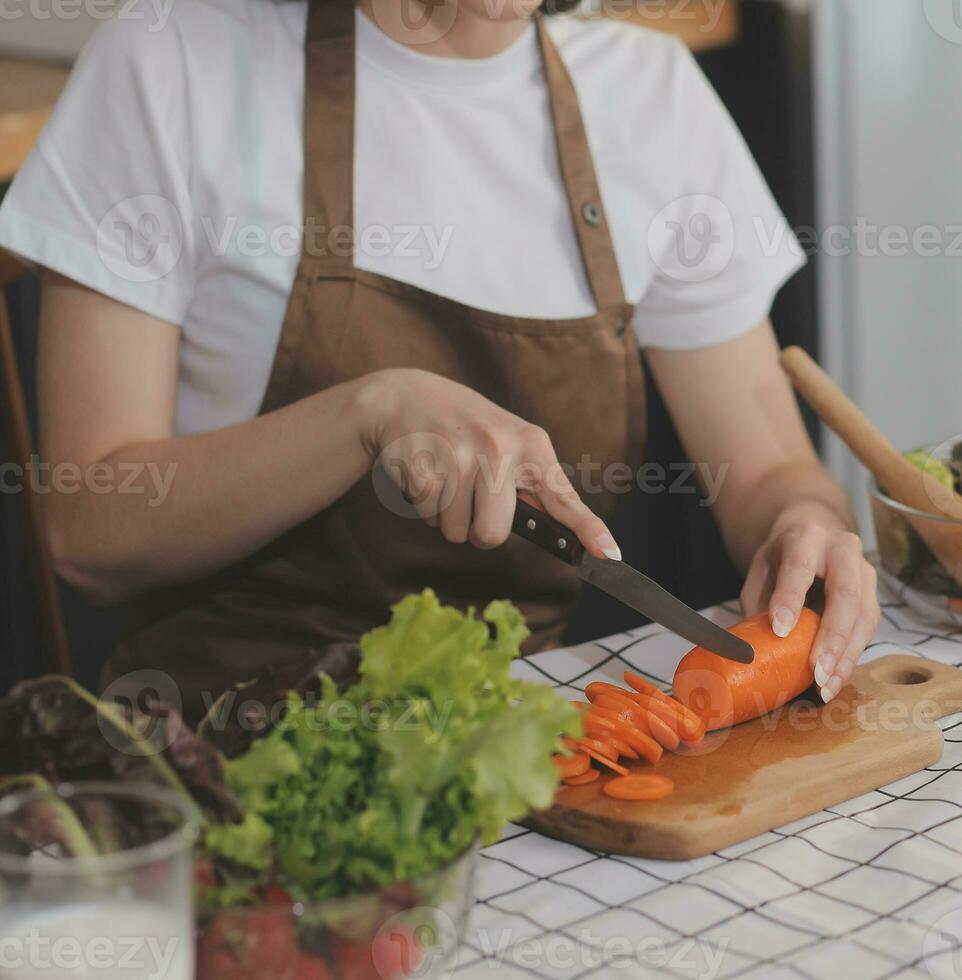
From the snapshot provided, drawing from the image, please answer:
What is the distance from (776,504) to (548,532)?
48 centimetres

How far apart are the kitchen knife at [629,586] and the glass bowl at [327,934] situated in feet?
1.19

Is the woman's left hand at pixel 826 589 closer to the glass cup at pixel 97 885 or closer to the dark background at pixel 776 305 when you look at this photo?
the glass cup at pixel 97 885

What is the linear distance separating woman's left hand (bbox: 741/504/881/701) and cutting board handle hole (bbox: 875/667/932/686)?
30 millimetres

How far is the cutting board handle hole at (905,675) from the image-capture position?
1026 millimetres

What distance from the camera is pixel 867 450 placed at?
121cm

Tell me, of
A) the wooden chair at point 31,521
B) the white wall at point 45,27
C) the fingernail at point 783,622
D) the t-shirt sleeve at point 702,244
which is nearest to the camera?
the fingernail at point 783,622

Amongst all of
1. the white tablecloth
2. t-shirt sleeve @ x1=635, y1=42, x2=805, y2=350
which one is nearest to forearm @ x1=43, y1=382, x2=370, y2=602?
the white tablecloth

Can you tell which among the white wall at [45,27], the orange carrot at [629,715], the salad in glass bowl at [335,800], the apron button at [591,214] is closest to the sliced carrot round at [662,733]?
the orange carrot at [629,715]

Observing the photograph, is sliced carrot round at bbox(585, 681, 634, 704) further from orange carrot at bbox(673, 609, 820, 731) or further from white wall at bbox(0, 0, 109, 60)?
white wall at bbox(0, 0, 109, 60)

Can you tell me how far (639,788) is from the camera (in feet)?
2.71

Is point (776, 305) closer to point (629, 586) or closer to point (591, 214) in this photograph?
point (591, 214)

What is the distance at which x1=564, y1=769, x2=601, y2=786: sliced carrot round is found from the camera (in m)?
0.84

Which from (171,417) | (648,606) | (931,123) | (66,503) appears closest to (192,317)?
(171,417)

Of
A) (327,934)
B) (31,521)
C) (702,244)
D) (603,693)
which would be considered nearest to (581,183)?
(702,244)
